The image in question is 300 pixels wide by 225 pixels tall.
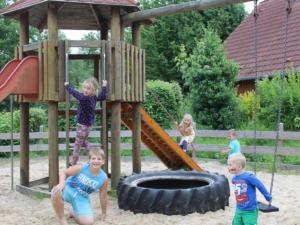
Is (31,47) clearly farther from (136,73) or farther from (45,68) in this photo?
(136,73)

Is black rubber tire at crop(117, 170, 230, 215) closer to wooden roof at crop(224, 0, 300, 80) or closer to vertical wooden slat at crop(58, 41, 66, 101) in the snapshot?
vertical wooden slat at crop(58, 41, 66, 101)

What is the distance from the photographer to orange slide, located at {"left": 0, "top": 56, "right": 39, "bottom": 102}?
729 cm

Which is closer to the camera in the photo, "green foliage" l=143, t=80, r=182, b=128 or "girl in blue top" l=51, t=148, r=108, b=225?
"girl in blue top" l=51, t=148, r=108, b=225

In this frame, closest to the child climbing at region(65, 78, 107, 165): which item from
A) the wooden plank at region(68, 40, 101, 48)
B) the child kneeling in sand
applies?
the wooden plank at region(68, 40, 101, 48)

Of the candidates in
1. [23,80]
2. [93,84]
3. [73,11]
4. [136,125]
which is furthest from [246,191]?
[73,11]

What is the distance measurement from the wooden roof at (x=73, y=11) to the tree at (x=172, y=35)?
54.2 feet

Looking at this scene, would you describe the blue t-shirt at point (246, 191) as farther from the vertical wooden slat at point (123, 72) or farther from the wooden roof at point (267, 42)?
the wooden roof at point (267, 42)

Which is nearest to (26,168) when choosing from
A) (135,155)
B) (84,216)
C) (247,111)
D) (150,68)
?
(135,155)

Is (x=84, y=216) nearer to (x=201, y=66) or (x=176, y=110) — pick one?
(x=201, y=66)

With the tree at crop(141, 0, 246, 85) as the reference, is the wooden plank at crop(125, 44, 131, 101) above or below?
below

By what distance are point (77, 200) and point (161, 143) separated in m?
3.80

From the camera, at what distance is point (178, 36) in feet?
86.4

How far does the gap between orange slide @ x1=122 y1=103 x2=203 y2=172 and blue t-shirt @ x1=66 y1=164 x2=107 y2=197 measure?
10.4 feet

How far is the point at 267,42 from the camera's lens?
19.2m
